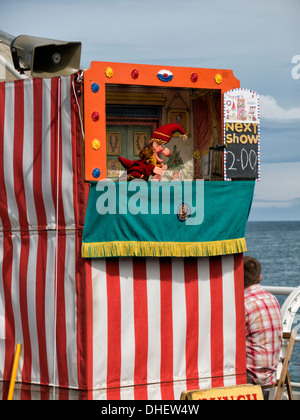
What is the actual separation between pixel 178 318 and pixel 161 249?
0.59m

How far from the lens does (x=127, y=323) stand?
616 centimetres

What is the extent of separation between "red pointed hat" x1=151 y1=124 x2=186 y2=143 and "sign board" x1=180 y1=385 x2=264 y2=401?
2.19m

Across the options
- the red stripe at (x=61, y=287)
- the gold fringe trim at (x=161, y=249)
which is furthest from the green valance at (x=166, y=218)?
the red stripe at (x=61, y=287)

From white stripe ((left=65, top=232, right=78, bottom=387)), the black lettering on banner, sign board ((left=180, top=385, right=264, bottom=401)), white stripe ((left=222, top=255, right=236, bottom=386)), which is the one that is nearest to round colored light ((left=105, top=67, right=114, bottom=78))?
the black lettering on banner

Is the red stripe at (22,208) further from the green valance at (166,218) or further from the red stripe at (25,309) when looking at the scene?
the green valance at (166,218)

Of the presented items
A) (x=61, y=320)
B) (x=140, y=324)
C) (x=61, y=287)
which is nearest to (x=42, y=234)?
(x=61, y=287)

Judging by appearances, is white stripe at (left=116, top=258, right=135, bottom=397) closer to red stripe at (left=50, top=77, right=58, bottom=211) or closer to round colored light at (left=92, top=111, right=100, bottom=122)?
red stripe at (left=50, top=77, right=58, bottom=211)

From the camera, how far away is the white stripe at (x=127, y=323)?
6.14m

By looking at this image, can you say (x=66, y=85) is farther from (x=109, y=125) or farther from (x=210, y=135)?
(x=210, y=135)

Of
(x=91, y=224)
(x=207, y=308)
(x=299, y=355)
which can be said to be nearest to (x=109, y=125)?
(x=91, y=224)

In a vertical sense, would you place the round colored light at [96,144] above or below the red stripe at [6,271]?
above

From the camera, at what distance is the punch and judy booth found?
6.07 m

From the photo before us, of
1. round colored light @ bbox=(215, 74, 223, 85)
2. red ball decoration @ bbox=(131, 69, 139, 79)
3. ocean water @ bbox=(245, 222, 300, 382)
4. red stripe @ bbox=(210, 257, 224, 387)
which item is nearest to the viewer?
red ball decoration @ bbox=(131, 69, 139, 79)

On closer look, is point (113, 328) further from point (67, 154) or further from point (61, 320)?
point (67, 154)
